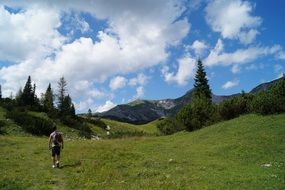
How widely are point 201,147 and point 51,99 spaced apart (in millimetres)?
92772

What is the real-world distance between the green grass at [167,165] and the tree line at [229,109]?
2552 millimetres

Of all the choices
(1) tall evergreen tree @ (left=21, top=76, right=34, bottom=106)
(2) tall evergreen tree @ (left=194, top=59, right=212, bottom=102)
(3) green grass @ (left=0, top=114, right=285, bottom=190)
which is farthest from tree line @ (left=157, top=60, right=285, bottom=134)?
(1) tall evergreen tree @ (left=21, top=76, right=34, bottom=106)

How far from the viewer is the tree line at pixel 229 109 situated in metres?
45.1

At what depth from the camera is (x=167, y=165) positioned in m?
28.1

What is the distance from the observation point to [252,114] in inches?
1895

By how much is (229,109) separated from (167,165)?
28.2 meters

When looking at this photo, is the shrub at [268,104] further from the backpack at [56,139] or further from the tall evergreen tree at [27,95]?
the tall evergreen tree at [27,95]

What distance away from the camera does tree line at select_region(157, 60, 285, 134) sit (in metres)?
45.1

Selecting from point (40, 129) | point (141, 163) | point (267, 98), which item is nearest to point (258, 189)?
point (141, 163)

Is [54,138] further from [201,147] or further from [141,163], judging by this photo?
[201,147]

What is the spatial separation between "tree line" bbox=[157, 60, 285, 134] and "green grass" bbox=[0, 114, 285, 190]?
2.55m

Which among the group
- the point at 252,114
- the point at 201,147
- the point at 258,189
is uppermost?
the point at 252,114

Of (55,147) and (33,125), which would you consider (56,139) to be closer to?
(55,147)

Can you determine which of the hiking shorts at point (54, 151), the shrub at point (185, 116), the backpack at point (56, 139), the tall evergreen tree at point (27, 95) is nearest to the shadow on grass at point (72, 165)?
the hiking shorts at point (54, 151)
